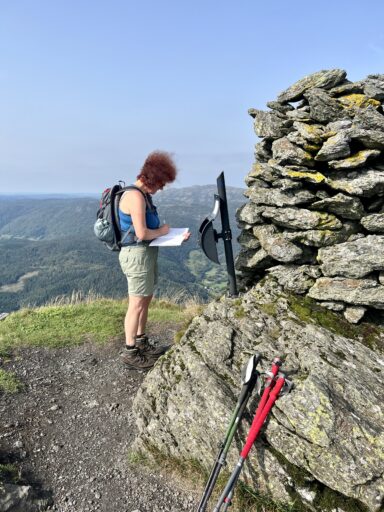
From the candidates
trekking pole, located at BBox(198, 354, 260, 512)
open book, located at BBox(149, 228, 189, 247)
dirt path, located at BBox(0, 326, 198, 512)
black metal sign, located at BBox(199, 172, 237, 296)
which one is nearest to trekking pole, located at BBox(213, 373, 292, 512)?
trekking pole, located at BBox(198, 354, 260, 512)

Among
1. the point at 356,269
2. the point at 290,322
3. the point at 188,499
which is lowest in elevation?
the point at 188,499

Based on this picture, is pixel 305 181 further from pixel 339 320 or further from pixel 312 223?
pixel 339 320

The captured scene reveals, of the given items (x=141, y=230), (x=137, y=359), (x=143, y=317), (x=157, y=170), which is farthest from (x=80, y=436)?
(x=157, y=170)

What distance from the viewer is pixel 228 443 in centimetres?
502

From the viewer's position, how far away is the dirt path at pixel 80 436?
5.71 m

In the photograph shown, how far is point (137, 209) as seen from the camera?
7.30 metres

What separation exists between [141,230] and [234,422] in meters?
3.94

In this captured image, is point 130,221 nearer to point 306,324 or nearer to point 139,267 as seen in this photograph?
point 139,267

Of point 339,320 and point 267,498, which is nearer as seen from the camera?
point 267,498

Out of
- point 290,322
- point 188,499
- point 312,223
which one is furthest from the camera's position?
point 312,223

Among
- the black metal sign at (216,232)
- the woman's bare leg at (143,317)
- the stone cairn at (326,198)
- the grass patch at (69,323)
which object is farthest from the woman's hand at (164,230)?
the grass patch at (69,323)

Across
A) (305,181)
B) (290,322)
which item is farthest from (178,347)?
(305,181)

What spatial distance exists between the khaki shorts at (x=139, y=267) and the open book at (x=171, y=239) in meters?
0.29

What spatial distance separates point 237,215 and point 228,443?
217 inches
